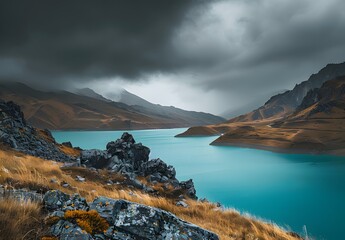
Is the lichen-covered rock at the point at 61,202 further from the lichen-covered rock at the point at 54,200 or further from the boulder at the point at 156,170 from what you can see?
the boulder at the point at 156,170

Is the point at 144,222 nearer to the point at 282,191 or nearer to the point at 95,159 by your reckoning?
the point at 95,159

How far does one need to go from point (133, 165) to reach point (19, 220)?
4046cm

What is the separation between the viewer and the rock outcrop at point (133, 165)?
1286 inches

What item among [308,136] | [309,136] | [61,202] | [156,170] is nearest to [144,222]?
[61,202]

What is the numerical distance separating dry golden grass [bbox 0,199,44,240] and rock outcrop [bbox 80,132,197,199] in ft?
70.8

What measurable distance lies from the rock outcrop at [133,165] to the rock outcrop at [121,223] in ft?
67.9

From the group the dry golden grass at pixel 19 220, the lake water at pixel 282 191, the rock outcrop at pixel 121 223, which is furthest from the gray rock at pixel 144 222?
the lake water at pixel 282 191

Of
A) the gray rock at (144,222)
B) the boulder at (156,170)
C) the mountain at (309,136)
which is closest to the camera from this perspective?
the gray rock at (144,222)

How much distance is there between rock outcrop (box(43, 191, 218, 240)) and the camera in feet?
14.9

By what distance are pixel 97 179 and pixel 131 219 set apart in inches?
775

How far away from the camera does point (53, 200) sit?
5.55 m

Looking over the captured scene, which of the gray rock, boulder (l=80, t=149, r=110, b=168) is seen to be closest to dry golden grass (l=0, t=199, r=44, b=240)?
the gray rock

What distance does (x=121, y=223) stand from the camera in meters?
5.00

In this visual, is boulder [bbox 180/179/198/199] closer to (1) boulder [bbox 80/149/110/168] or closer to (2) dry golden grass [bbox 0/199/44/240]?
(1) boulder [bbox 80/149/110/168]
